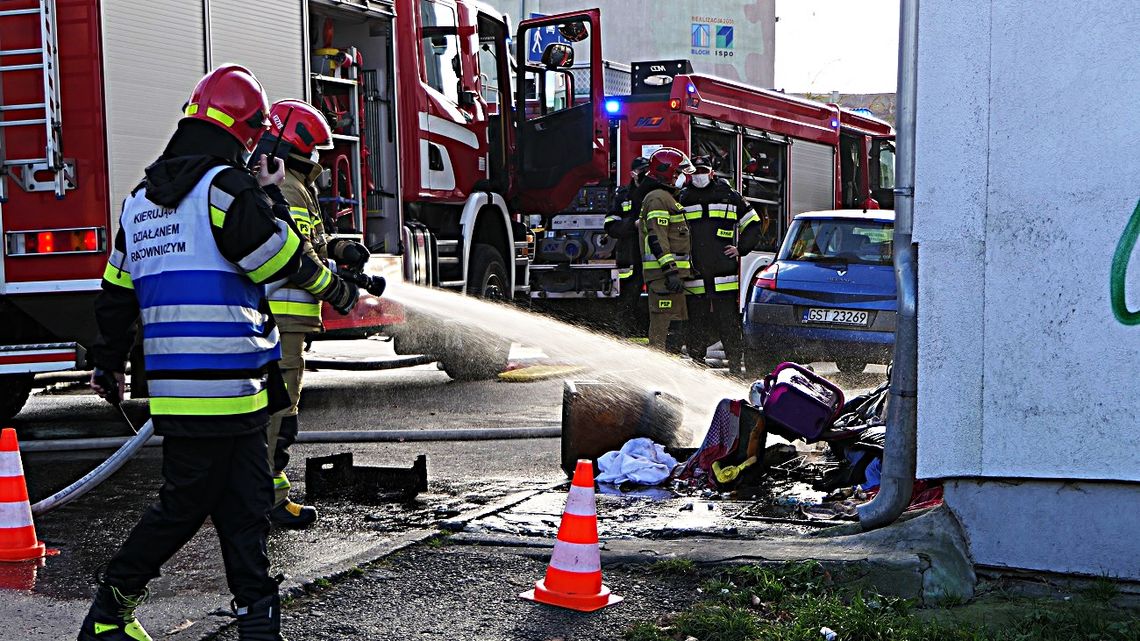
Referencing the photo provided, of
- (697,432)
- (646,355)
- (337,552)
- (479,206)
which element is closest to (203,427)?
(337,552)

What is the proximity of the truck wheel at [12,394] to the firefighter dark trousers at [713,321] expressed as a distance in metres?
5.46

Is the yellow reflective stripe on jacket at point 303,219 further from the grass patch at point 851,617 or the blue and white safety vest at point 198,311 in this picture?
the grass patch at point 851,617

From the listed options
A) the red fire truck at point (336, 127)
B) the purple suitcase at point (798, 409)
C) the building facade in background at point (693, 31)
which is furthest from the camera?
the building facade in background at point (693, 31)

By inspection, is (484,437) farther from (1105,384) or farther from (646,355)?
(1105,384)

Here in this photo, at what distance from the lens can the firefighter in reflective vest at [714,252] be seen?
37.9ft

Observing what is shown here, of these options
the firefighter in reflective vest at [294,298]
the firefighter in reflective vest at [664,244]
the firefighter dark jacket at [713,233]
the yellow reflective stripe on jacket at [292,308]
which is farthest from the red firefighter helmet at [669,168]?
the yellow reflective stripe on jacket at [292,308]

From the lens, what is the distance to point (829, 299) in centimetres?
1102

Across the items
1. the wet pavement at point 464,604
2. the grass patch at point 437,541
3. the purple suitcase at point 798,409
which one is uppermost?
the purple suitcase at point 798,409

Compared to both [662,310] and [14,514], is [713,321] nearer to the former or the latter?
[662,310]

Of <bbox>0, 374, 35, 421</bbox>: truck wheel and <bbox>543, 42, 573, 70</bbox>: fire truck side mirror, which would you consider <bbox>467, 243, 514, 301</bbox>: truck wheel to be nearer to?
<bbox>543, 42, 573, 70</bbox>: fire truck side mirror

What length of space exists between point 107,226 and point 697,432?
12.8 feet

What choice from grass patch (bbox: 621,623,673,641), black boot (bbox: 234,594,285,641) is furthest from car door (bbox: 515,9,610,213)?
black boot (bbox: 234,594,285,641)

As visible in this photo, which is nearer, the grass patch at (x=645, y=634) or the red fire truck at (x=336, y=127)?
the grass patch at (x=645, y=634)

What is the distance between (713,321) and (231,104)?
8070mm
